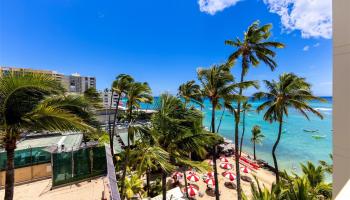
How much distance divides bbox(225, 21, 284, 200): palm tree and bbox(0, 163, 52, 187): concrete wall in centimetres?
1266

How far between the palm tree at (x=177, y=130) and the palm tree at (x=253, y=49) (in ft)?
19.2

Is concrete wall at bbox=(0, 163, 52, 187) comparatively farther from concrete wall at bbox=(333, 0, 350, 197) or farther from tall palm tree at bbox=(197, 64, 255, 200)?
concrete wall at bbox=(333, 0, 350, 197)

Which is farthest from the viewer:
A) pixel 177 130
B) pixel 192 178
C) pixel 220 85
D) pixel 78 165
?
pixel 192 178

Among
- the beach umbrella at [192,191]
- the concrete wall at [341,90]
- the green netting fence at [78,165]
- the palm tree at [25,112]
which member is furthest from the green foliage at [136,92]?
the concrete wall at [341,90]

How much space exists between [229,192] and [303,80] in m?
12.9

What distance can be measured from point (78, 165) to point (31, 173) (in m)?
2.50

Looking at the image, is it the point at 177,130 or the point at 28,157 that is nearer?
the point at 177,130

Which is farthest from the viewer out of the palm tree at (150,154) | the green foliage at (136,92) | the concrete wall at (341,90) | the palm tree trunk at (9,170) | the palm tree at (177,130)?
the green foliage at (136,92)

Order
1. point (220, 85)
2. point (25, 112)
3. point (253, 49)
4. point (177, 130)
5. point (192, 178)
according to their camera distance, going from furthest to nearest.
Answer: point (192, 178) → point (253, 49) → point (220, 85) → point (177, 130) → point (25, 112)

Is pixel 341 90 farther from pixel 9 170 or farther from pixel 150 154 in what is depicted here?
pixel 9 170

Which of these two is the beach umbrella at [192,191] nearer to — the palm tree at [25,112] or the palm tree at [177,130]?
the palm tree at [177,130]

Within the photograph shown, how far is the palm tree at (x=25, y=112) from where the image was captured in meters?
4.32

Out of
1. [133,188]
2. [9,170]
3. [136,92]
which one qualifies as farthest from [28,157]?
[136,92]

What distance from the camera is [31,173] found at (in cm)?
873
